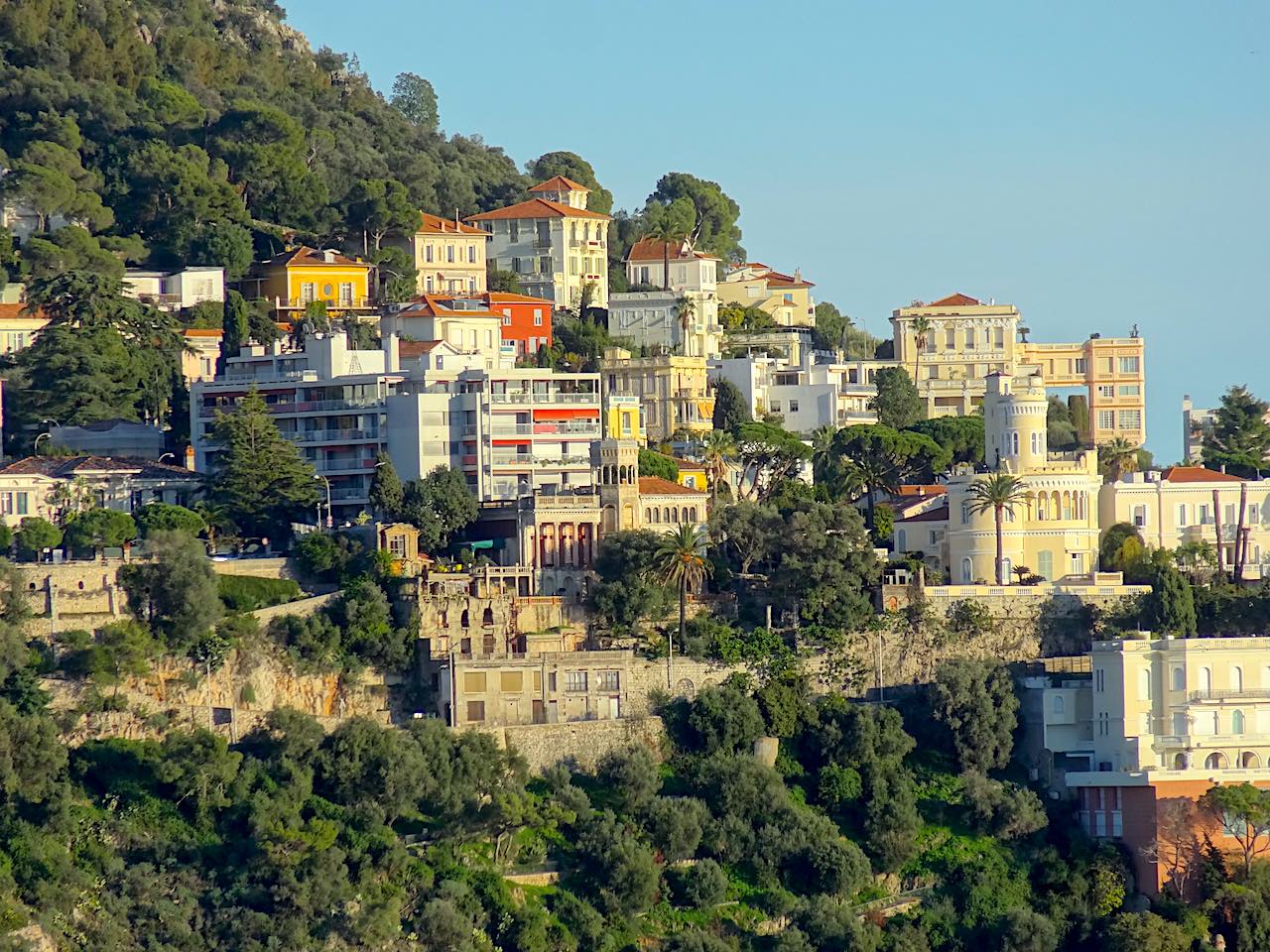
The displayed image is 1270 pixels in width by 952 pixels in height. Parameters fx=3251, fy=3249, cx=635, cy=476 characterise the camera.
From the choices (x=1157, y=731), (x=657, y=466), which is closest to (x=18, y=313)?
(x=657, y=466)

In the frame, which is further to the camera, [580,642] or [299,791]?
[580,642]

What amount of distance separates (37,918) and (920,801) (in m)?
21.6

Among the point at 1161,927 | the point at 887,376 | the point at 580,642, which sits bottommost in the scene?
the point at 1161,927

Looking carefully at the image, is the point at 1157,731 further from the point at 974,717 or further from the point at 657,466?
the point at 657,466

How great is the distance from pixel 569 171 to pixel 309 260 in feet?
75.5

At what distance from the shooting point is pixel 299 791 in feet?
229

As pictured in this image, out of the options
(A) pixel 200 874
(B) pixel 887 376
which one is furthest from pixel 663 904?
(B) pixel 887 376

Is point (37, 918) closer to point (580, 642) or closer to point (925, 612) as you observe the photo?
point (580, 642)

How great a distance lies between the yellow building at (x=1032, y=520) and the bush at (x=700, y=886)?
14.2 metres

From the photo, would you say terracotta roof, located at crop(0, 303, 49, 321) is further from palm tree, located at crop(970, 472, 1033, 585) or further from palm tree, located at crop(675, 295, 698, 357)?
palm tree, located at crop(970, 472, 1033, 585)

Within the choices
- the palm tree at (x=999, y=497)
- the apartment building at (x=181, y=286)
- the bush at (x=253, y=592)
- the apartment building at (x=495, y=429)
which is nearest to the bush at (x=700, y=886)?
the bush at (x=253, y=592)

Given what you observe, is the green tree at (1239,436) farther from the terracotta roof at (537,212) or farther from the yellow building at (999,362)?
the terracotta roof at (537,212)

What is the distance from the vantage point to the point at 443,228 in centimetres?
10781

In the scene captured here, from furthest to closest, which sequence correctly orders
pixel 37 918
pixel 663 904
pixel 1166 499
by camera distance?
pixel 1166 499, pixel 663 904, pixel 37 918
